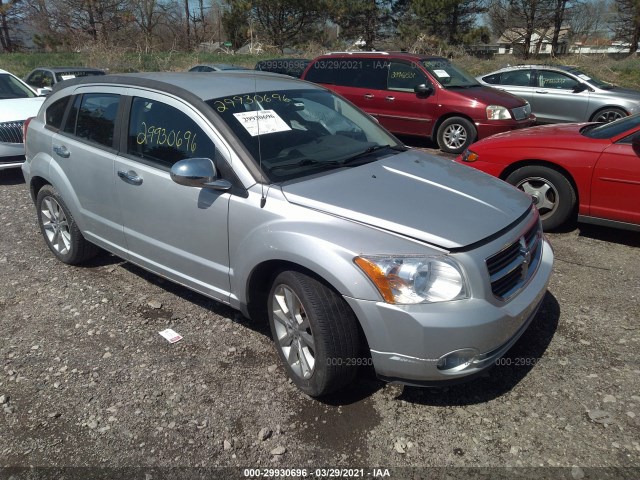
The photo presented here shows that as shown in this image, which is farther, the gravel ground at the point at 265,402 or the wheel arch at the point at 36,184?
the wheel arch at the point at 36,184

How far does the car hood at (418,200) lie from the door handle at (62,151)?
225 cm

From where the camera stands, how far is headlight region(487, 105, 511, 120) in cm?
878

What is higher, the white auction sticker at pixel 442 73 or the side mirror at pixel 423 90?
the white auction sticker at pixel 442 73

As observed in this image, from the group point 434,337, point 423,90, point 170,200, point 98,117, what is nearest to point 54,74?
point 423,90

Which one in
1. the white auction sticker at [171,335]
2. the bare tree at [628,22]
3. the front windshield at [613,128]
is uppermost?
the bare tree at [628,22]

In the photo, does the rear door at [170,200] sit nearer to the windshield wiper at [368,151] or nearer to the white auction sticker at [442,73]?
the windshield wiper at [368,151]

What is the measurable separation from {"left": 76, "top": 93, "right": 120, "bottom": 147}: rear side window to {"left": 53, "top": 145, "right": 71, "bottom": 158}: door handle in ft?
0.54

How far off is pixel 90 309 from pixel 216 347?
1.20 m

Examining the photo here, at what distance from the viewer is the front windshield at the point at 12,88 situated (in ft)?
27.0

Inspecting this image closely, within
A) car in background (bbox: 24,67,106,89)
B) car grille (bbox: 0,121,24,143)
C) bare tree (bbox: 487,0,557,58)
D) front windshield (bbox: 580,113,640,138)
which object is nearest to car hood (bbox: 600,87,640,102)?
front windshield (bbox: 580,113,640,138)

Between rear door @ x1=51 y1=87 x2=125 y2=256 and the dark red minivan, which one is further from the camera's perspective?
the dark red minivan

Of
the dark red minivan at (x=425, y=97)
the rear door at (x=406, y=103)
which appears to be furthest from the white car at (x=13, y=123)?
the rear door at (x=406, y=103)

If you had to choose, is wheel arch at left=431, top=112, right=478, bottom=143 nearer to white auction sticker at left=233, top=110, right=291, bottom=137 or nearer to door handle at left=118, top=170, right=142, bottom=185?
white auction sticker at left=233, top=110, right=291, bottom=137

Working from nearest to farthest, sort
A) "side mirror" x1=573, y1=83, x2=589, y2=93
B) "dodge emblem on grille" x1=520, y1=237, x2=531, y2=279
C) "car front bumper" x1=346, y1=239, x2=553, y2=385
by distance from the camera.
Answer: "car front bumper" x1=346, y1=239, x2=553, y2=385
"dodge emblem on grille" x1=520, y1=237, x2=531, y2=279
"side mirror" x1=573, y1=83, x2=589, y2=93
